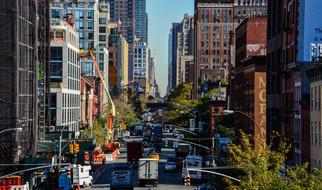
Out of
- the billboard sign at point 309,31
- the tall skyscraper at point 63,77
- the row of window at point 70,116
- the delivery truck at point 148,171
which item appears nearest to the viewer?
the billboard sign at point 309,31

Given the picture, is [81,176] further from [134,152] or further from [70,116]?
[70,116]

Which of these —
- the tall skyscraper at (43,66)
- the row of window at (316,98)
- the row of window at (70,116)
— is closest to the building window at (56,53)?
the row of window at (70,116)

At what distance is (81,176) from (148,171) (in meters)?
6.85

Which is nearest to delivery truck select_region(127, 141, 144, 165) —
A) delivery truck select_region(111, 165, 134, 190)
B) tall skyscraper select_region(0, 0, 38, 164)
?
tall skyscraper select_region(0, 0, 38, 164)

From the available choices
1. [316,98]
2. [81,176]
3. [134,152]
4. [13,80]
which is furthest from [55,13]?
[316,98]

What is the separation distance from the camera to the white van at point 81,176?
8294 centimetres

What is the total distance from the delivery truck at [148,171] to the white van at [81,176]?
17.5 feet

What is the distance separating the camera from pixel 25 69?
294 ft

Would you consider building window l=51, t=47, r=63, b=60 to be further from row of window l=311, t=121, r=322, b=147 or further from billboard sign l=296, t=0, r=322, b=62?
row of window l=311, t=121, r=322, b=147

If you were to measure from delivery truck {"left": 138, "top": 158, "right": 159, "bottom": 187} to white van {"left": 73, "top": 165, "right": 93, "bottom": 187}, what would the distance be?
A: 5.34 m

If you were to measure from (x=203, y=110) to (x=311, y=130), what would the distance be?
11225 cm

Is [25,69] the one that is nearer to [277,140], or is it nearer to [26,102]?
[26,102]

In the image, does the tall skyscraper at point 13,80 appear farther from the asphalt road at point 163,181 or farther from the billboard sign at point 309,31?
the billboard sign at point 309,31

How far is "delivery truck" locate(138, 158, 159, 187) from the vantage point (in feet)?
278
